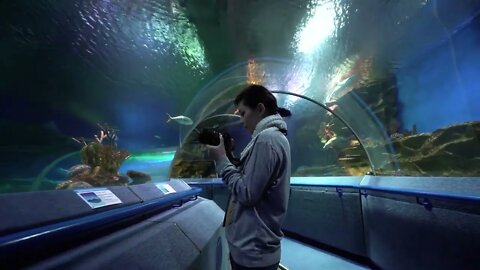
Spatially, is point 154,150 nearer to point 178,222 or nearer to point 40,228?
point 178,222

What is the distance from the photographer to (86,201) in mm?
1229

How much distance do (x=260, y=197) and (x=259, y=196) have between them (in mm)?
22

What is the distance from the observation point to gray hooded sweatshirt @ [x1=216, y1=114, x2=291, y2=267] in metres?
1.38

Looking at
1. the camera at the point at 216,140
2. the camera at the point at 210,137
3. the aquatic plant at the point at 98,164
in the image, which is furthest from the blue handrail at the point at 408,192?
the aquatic plant at the point at 98,164

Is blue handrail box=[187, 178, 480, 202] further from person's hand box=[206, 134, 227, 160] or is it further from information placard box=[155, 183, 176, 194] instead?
information placard box=[155, 183, 176, 194]

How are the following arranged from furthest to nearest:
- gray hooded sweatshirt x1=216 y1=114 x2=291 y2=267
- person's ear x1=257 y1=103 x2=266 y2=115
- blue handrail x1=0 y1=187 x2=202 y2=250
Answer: person's ear x1=257 y1=103 x2=266 y2=115
gray hooded sweatshirt x1=216 y1=114 x2=291 y2=267
blue handrail x1=0 y1=187 x2=202 y2=250

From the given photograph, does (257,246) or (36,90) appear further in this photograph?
(36,90)

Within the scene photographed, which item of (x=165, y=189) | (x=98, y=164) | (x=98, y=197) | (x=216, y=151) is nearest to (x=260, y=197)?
(x=216, y=151)

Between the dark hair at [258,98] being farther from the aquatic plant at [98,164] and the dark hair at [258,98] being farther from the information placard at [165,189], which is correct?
the aquatic plant at [98,164]

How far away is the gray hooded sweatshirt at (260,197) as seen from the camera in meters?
1.38

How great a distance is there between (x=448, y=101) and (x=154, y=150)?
517 centimetres

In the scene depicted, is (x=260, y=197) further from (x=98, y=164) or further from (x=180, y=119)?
(x=180, y=119)

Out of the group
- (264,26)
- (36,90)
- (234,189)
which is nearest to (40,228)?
(234,189)

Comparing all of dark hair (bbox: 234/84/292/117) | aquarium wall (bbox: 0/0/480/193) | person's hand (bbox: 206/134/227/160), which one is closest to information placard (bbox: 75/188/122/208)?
person's hand (bbox: 206/134/227/160)
